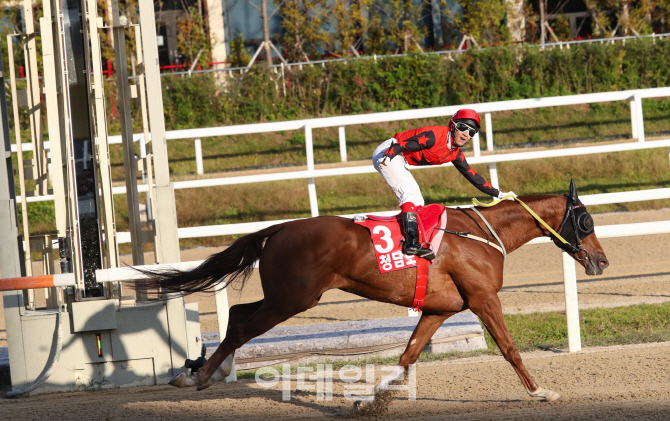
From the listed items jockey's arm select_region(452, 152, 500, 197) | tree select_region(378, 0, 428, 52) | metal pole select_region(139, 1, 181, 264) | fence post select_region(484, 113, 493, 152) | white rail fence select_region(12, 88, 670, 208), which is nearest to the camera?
jockey's arm select_region(452, 152, 500, 197)

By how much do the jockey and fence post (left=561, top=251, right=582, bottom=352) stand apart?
919mm

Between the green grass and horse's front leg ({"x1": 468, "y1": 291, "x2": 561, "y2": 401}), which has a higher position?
horse's front leg ({"x1": 468, "y1": 291, "x2": 561, "y2": 401})

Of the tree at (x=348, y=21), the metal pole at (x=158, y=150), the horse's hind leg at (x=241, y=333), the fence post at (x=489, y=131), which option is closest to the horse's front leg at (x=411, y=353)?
the horse's hind leg at (x=241, y=333)

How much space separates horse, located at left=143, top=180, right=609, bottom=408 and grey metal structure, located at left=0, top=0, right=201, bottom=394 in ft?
2.55

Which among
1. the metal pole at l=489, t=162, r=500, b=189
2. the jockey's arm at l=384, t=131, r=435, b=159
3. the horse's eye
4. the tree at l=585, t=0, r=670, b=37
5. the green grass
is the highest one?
the tree at l=585, t=0, r=670, b=37

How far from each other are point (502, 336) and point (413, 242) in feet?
2.35

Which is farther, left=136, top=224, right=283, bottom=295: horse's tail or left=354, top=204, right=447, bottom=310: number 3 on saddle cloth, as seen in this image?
left=136, top=224, right=283, bottom=295: horse's tail

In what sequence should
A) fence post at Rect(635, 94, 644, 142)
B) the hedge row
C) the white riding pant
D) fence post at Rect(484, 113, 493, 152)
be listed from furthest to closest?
the hedge row, fence post at Rect(484, 113, 493, 152), fence post at Rect(635, 94, 644, 142), the white riding pant

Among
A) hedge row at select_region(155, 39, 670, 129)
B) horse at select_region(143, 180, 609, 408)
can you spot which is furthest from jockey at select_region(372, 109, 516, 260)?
hedge row at select_region(155, 39, 670, 129)

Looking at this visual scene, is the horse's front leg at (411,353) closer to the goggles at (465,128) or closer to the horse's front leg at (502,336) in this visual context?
the horse's front leg at (502,336)

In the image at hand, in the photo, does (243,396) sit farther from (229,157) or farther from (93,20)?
(229,157)

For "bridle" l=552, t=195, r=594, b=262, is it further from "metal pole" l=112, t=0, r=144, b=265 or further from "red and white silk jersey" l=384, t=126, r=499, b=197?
"metal pole" l=112, t=0, r=144, b=265

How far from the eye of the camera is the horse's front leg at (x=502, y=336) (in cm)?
380

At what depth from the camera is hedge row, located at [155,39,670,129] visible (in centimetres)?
1447
